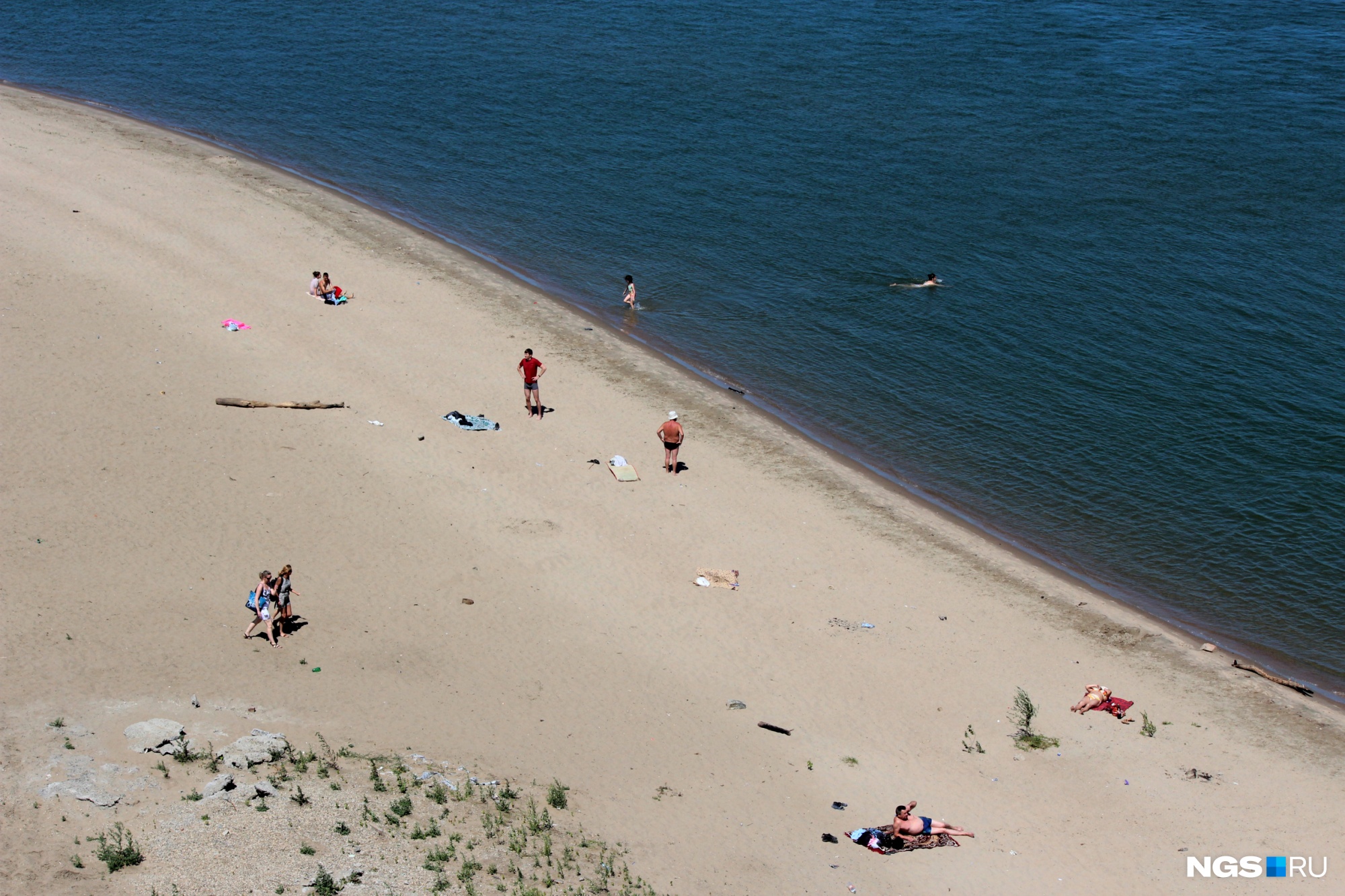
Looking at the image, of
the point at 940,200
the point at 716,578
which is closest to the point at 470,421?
the point at 716,578

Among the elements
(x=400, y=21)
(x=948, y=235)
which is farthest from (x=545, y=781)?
(x=400, y=21)

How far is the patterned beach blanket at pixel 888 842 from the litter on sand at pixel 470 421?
12734 mm

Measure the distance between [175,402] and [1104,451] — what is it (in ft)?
67.8

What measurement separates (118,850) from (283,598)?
17.4 feet

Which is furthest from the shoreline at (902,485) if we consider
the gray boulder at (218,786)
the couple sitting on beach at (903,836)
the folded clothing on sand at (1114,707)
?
the gray boulder at (218,786)

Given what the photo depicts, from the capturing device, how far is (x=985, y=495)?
24719 mm

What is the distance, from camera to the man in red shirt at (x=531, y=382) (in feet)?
79.2

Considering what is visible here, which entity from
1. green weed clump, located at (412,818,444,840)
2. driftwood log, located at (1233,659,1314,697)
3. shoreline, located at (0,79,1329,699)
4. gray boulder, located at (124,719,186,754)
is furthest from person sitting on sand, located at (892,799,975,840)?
gray boulder, located at (124,719,186,754)

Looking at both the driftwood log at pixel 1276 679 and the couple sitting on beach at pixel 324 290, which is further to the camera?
the couple sitting on beach at pixel 324 290

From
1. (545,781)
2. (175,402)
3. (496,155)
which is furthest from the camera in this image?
(496,155)

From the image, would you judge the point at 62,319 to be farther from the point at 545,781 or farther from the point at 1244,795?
the point at 1244,795

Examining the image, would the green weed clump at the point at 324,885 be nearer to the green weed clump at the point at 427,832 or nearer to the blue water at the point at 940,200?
the green weed clump at the point at 427,832

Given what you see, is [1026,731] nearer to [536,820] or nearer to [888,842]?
[888,842]

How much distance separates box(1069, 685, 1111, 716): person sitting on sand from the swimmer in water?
18344mm
